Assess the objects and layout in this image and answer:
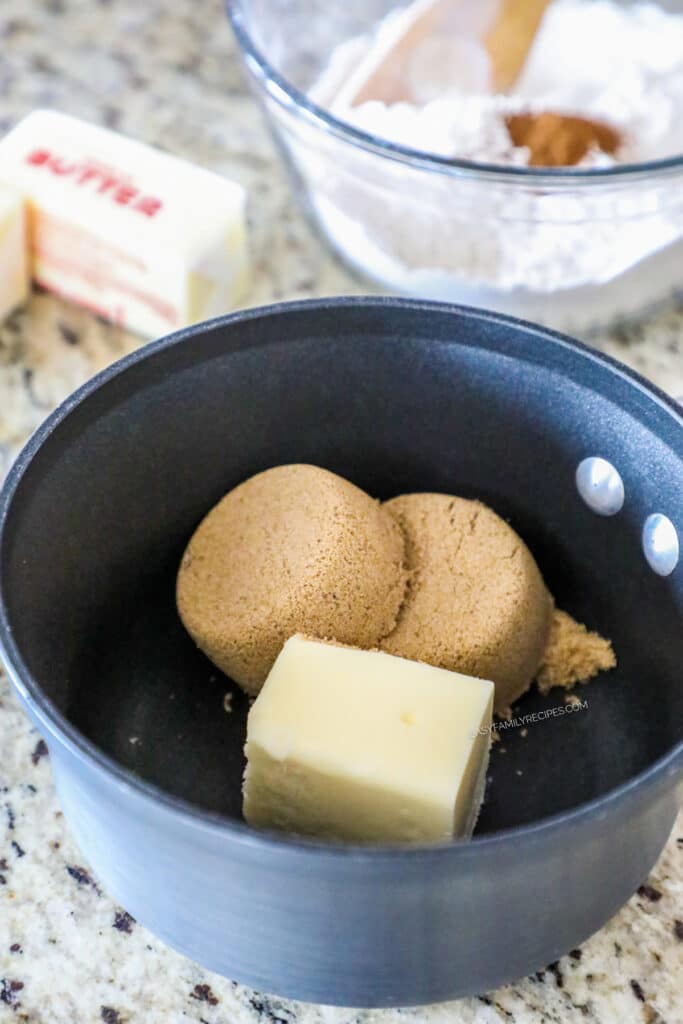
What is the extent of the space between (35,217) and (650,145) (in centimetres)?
46

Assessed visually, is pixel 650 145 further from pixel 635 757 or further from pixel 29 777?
pixel 29 777

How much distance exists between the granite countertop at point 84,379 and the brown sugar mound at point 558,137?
0.45 ft

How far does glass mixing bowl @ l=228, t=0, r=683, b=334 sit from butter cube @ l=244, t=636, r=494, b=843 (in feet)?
1.13

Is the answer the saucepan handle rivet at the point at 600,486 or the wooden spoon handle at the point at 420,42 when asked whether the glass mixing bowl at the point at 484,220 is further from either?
the saucepan handle rivet at the point at 600,486

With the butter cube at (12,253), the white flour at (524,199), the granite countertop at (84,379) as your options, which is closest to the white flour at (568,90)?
the white flour at (524,199)

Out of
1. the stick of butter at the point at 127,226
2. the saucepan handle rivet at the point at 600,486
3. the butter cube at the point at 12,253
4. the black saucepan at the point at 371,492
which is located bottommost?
the butter cube at the point at 12,253

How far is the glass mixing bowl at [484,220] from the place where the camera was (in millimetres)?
750

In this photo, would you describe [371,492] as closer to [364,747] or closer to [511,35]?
[364,747]

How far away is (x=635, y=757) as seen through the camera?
0.63 metres

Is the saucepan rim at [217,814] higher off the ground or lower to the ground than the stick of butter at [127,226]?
higher

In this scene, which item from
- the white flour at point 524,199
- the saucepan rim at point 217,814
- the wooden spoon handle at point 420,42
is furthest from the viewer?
the wooden spoon handle at point 420,42

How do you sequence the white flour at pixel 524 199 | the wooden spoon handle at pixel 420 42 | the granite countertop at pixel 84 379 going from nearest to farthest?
the granite countertop at pixel 84 379 → the white flour at pixel 524 199 → the wooden spoon handle at pixel 420 42

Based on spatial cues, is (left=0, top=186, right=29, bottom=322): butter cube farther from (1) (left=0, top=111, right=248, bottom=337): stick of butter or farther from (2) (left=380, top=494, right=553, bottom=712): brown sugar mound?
(2) (left=380, top=494, right=553, bottom=712): brown sugar mound

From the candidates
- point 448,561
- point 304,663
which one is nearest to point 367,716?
point 304,663
